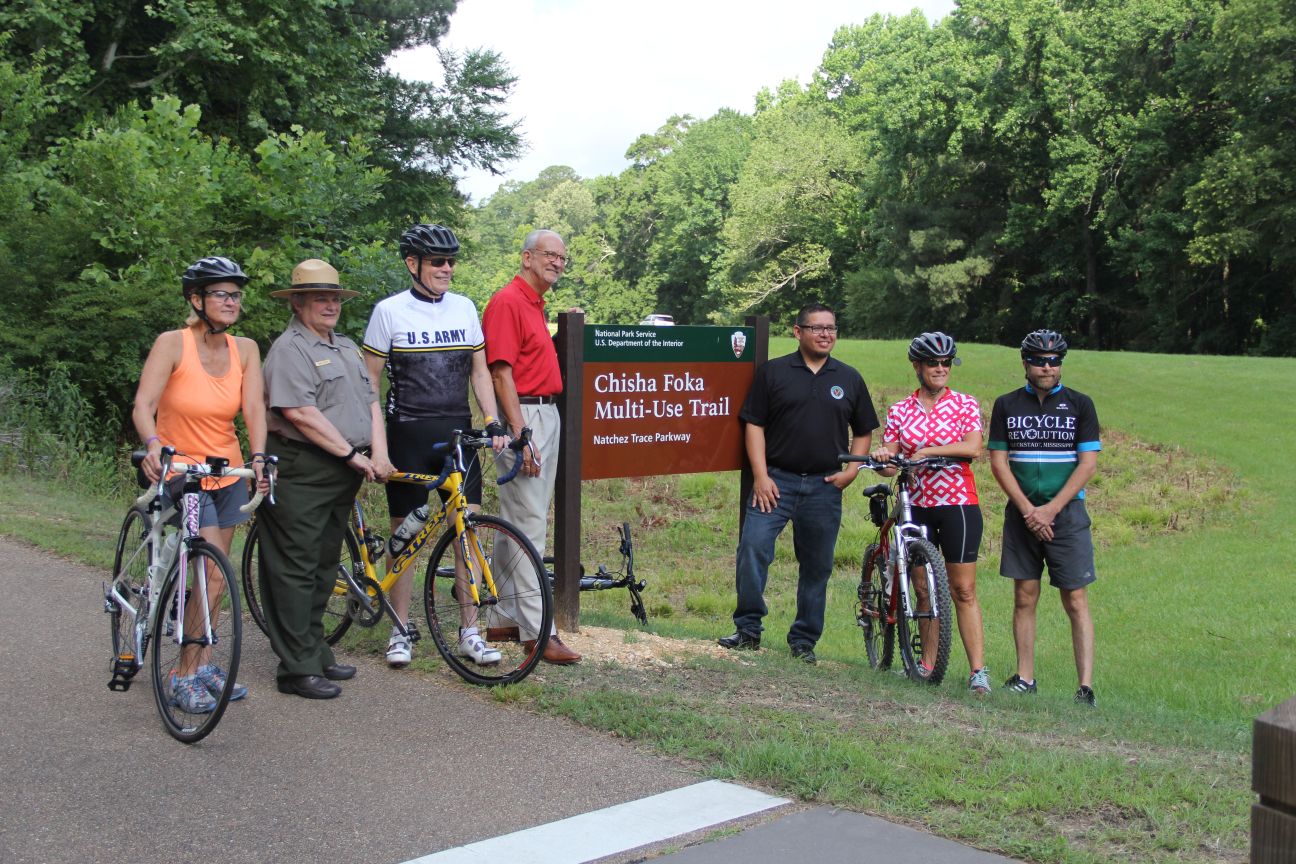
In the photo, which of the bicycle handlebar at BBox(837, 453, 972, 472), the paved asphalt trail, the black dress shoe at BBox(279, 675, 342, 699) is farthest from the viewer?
the bicycle handlebar at BBox(837, 453, 972, 472)

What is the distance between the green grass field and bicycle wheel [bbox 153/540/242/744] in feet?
4.29

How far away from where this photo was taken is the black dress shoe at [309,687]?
225 inches

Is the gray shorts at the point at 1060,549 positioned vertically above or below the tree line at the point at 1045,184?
below

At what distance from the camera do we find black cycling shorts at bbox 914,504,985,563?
7441mm

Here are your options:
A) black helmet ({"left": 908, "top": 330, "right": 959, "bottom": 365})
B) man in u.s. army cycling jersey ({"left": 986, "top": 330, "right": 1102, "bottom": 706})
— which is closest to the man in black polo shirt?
black helmet ({"left": 908, "top": 330, "right": 959, "bottom": 365})

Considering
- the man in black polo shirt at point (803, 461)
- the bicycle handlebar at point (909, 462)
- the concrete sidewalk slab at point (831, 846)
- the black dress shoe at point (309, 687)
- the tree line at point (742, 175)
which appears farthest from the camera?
the tree line at point (742, 175)

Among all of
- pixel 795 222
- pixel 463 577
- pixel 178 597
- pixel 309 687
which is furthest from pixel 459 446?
pixel 795 222

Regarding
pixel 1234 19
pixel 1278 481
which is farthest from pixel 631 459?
pixel 1234 19

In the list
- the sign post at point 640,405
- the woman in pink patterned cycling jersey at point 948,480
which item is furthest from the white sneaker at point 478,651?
the woman in pink patterned cycling jersey at point 948,480

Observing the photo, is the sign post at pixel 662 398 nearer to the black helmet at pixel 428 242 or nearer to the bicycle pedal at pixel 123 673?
the black helmet at pixel 428 242

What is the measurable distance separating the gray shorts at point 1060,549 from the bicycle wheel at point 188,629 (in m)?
4.52

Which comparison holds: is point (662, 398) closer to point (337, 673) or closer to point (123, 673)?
point (337, 673)

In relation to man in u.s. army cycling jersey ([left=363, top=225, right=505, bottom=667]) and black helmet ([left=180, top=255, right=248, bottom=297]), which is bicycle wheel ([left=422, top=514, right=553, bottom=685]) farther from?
black helmet ([left=180, top=255, right=248, bottom=297])

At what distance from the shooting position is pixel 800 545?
25.7 feet
